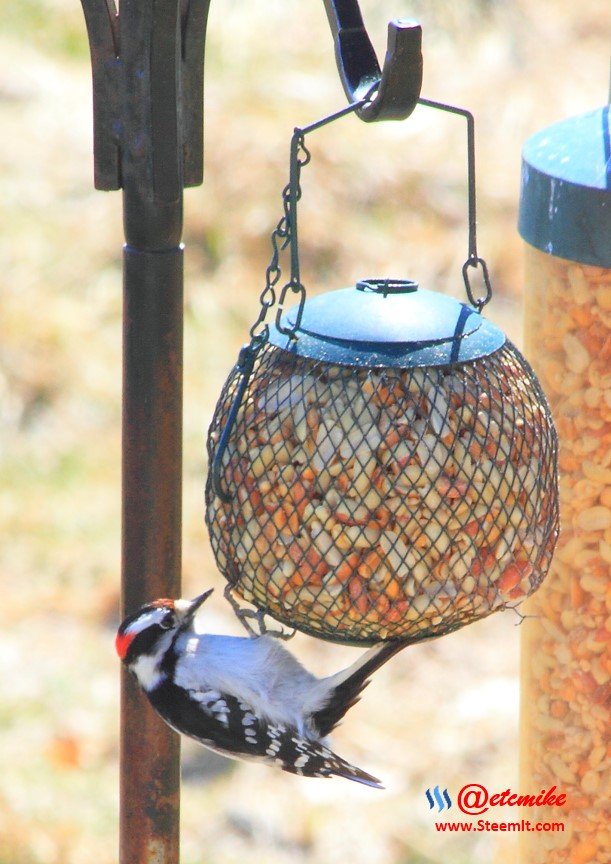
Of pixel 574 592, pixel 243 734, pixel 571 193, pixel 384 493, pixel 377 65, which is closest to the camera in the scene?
pixel 384 493

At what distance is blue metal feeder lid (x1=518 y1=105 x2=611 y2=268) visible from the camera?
2398mm

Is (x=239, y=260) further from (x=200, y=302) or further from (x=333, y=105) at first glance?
(x=333, y=105)

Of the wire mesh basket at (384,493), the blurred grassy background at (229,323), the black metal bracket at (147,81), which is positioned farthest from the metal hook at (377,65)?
the blurred grassy background at (229,323)

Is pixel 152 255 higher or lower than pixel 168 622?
higher

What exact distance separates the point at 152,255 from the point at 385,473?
1.67 feet

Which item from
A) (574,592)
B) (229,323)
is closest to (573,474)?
(574,592)

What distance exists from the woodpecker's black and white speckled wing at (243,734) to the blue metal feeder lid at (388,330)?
0.78 metres

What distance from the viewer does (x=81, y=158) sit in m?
7.46

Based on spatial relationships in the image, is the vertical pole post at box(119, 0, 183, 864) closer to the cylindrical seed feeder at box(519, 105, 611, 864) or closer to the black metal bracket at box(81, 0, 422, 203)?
the black metal bracket at box(81, 0, 422, 203)

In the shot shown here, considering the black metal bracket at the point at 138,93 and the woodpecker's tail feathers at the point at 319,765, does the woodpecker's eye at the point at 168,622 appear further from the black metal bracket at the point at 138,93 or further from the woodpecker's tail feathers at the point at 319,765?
the black metal bracket at the point at 138,93

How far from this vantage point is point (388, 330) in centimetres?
197

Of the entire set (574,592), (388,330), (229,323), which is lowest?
(229,323)

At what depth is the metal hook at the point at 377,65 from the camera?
5.93ft

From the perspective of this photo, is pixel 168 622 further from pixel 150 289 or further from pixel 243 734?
pixel 150 289
